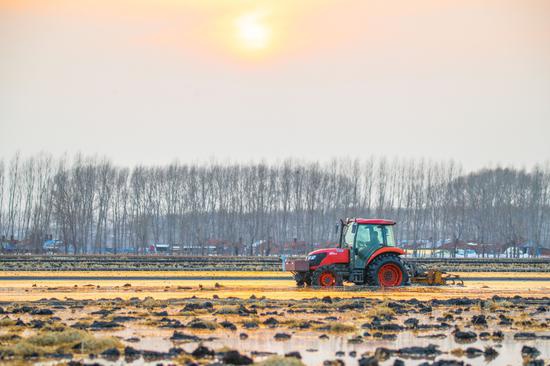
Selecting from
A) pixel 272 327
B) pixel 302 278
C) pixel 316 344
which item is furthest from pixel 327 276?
pixel 316 344

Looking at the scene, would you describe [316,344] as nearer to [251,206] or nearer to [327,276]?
[327,276]

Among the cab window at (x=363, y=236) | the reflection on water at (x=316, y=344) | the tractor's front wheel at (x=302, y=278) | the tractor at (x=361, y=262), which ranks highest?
the cab window at (x=363, y=236)

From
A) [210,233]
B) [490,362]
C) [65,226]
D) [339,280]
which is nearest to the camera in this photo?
[490,362]

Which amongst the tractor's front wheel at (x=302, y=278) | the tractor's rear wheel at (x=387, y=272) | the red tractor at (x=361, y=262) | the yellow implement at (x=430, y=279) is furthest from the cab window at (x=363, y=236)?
the yellow implement at (x=430, y=279)

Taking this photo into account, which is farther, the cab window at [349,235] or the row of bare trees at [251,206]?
the row of bare trees at [251,206]

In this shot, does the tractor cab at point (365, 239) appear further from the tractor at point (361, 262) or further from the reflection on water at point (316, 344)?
the reflection on water at point (316, 344)

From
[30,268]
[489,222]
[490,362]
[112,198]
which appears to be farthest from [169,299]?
[489,222]

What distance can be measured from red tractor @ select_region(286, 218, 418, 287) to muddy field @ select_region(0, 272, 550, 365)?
1169mm

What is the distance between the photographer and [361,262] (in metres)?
33.5

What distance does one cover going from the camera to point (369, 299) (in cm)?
2777

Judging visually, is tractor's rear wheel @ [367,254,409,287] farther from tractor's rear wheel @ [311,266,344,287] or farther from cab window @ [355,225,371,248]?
tractor's rear wheel @ [311,266,344,287]

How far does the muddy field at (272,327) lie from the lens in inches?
655

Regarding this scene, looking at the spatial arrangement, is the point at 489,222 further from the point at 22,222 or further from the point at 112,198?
the point at 22,222

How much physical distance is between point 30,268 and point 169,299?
69.8 feet
